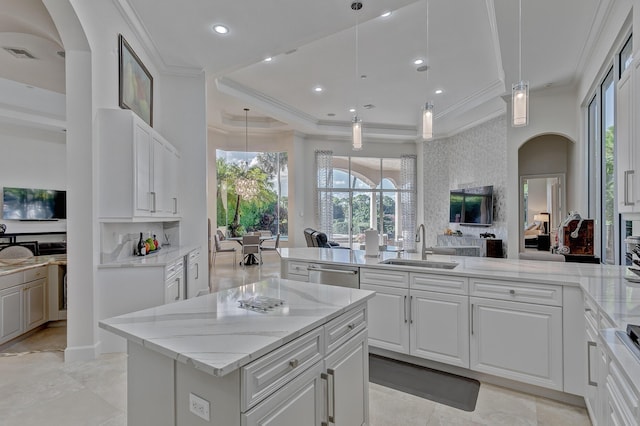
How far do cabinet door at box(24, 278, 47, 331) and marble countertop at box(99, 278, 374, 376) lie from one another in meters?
3.02

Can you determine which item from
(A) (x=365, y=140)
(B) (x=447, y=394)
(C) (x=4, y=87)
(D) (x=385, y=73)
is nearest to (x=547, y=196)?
(D) (x=385, y=73)

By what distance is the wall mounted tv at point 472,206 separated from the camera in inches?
286

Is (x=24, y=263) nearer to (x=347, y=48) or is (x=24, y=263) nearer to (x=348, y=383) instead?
(x=348, y=383)

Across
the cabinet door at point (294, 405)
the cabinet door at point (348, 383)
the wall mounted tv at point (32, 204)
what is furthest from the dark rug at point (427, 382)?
the wall mounted tv at point (32, 204)

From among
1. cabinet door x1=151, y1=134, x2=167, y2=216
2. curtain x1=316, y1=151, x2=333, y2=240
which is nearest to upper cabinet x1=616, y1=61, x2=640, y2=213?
cabinet door x1=151, y1=134, x2=167, y2=216

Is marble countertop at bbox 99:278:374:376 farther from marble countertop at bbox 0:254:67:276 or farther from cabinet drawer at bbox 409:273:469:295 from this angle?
marble countertop at bbox 0:254:67:276

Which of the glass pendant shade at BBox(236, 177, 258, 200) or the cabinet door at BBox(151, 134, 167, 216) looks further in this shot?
the glass pendant shade at BBox(236, 177, 258, 200)

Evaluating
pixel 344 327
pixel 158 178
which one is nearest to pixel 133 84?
pixel 158 178

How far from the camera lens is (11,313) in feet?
10.7

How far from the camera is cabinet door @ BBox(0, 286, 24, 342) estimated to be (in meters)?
3.17

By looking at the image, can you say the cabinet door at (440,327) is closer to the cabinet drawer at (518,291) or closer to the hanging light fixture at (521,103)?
the cabinet drawer at (518,291)

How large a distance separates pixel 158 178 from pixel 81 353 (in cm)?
192

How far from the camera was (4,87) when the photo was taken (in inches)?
234

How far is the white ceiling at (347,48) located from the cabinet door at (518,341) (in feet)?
9.46
